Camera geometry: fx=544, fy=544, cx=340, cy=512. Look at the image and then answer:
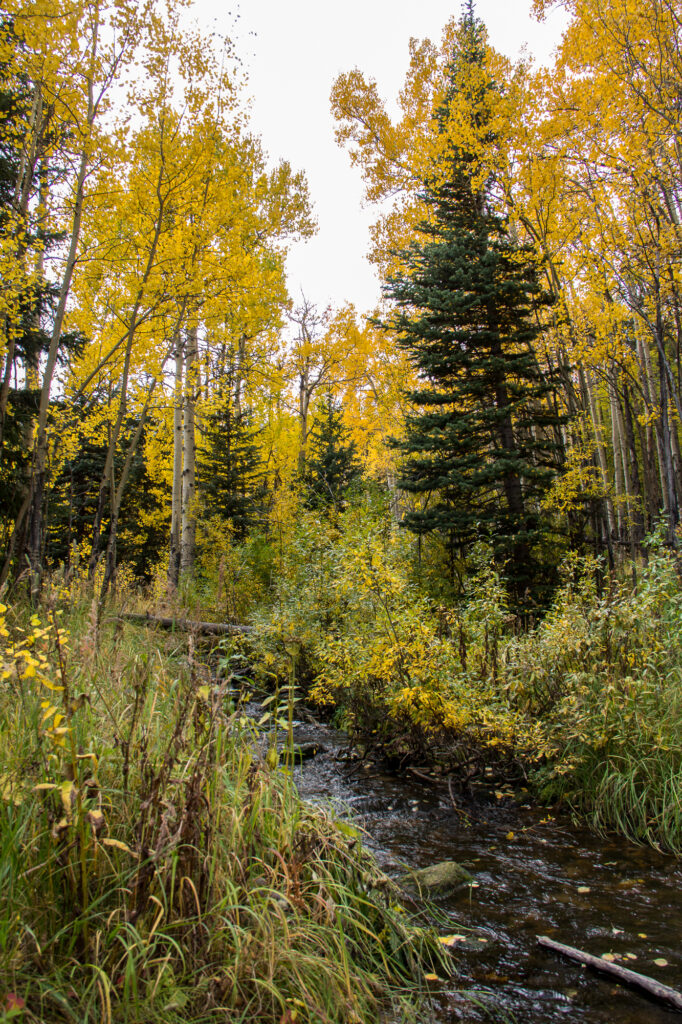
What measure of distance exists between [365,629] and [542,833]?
2151 mm

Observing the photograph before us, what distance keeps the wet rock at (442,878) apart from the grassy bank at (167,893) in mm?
505

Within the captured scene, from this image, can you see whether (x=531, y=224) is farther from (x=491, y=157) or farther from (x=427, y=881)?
(x=427, y=881)

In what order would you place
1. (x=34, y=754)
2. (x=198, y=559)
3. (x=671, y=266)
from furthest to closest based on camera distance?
(x=198, y=559)
(x=671, y=266)
(x=34, y=754)

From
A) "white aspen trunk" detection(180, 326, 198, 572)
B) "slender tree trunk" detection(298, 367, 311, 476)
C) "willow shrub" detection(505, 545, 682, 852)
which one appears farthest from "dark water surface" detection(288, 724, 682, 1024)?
"slender tree trunk" detection(298, 367, 311, 476)

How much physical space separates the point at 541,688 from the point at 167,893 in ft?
10.7

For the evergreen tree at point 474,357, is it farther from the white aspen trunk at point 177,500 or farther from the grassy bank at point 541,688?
the white aspen trunk at point 177,500

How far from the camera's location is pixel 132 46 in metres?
6.30

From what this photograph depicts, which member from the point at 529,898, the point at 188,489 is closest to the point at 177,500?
the point at 188,489

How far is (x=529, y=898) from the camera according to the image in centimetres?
270

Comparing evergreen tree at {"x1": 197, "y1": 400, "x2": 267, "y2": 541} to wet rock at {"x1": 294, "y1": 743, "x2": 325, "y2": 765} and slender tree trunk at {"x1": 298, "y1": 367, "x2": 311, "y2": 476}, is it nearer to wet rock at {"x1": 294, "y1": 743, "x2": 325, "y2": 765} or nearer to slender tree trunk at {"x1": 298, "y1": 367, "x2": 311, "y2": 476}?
slender tree trunk at {"x1": 298, "y1": 367, "x2": 311, "y2": 476}

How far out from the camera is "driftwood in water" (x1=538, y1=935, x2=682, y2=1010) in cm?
195

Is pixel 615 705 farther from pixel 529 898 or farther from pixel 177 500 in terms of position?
pixel 177 500

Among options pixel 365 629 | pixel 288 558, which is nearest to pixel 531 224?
pixel 288 558

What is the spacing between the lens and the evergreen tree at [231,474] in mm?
13703
